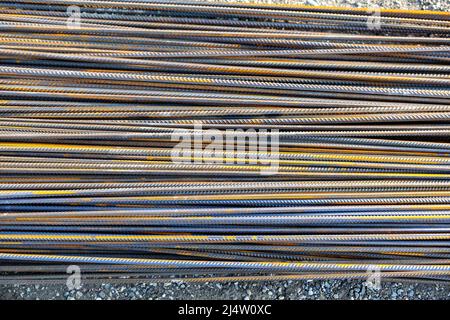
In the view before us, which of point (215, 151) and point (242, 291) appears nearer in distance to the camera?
point (215, 151)

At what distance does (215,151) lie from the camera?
7.62ft

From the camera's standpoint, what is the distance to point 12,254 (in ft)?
7.57

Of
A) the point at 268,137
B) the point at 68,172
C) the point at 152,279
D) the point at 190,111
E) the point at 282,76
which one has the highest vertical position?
the point at 282,76

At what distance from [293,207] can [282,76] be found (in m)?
0.74

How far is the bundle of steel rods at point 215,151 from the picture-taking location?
2.30 m

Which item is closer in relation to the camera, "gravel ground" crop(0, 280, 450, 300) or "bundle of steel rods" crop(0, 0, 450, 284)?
"bundle of steel rods" crop(0, 0, 450, 284)

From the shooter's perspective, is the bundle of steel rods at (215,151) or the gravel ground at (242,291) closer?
the bundle of steel rods at (215,151)

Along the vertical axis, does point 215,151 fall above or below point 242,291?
above

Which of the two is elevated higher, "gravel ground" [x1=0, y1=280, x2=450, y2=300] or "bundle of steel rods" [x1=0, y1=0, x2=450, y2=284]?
"bundle of steel rods" [x1=0, y1=0, x2=450, y2=284]

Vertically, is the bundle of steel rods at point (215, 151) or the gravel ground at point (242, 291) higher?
the bundle of steel rods at point (215, 151)

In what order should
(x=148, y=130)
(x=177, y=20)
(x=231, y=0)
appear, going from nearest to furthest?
(x=148, y=130)
(x=177, y=20)
(x=231, y=0)

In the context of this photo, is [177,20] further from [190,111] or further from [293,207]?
[293,207]

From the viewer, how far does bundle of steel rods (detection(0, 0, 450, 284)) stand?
2305 millimetres
